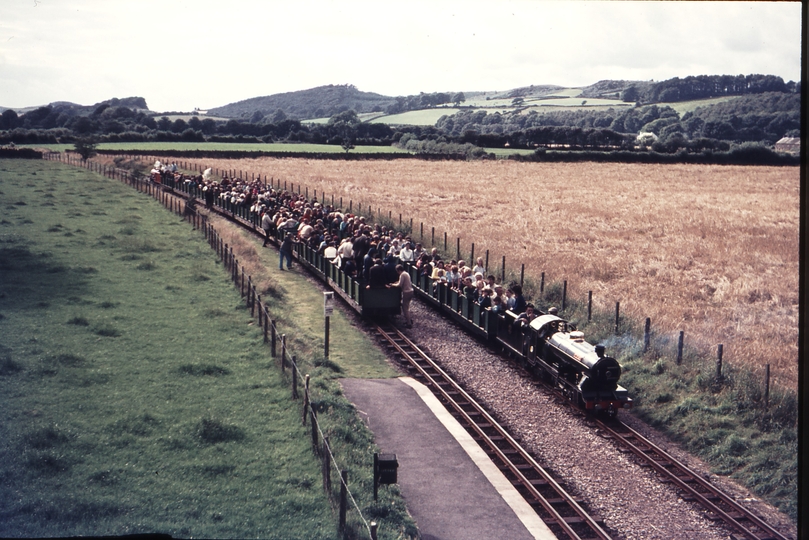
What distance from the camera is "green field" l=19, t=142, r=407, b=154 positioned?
308ft

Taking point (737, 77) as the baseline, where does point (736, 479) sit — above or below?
below

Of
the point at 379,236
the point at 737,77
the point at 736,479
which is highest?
the point at 737,77

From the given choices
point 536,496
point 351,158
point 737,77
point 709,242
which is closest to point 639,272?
point 709,242

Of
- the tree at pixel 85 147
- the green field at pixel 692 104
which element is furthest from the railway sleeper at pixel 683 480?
the green field at pixel 692 104

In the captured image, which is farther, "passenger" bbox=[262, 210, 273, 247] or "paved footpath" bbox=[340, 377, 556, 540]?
"passenger" bbox=[262, 210, 273, 247]

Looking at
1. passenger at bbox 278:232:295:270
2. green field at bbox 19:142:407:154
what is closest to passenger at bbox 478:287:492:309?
passenger at bbox 278:232:295:270

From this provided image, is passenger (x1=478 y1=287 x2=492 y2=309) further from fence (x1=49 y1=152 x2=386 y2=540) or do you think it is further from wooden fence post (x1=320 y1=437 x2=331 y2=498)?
wooden fence post (x1=320 y1=437 x2=331 y2=498)

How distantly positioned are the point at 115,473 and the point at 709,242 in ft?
111

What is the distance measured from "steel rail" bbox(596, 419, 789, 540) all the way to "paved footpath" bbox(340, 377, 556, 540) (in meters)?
3.08

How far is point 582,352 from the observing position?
15.9 metres

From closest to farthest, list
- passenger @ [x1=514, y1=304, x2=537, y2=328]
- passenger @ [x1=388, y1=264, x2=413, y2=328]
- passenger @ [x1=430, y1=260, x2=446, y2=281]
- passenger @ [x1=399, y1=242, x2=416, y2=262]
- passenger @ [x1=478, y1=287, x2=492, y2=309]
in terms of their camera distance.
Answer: passenger @ [x1=514, y1=304, x2=537, y2=328] → passenger @ [x1=478, y1=287, x2=492, y2=309] → passenger @ [x1=388, y1=264, x2=413, y2=328] → passenger @ [x1=430, y1=260, x2=446, y2=281] → passenger @ [x1=399, y1=242, x2=416, y2=262]

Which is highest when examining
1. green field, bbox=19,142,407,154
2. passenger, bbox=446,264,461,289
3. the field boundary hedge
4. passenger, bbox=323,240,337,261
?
green field, bbox=19,142,407,154

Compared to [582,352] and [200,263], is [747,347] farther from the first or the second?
[200,263]

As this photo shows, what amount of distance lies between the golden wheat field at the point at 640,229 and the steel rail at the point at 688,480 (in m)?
4.27
